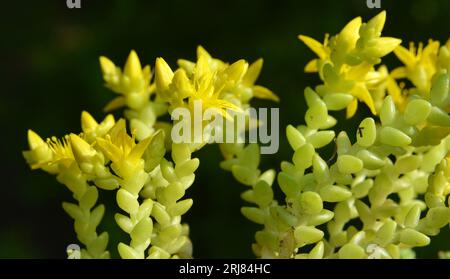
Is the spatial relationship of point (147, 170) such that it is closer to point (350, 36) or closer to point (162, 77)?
point (162, 77)

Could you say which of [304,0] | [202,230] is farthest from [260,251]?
[304,0]

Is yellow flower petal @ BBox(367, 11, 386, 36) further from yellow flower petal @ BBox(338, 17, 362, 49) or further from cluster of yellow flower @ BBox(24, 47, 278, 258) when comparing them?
cluster of yellow flower @ BBox(24, 47, 278, 258)

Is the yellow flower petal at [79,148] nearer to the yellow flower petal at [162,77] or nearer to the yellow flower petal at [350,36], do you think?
the yellow flower petal at [162,77]

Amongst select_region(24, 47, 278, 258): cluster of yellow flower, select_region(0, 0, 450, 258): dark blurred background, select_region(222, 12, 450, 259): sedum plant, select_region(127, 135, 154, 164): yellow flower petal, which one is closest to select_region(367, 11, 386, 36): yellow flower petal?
select_region(222, 12, 450, 259): sedum plant

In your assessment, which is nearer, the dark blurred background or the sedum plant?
the sedum plant

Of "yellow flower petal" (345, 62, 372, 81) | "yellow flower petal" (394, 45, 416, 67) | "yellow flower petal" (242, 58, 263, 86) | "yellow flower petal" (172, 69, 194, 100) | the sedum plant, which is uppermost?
"yellow flower petal" (394, 45, 416, 67)

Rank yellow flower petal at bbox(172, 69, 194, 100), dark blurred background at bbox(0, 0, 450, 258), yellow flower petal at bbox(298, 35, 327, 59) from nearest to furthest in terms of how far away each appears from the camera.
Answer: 1. yellow flower petal at bbox(172, 69, 194, 100)
2. yellow flower petal at bbox(298, 35, 327, 59)
3. dark blurred background at bbox(0, 0, 450, 258)

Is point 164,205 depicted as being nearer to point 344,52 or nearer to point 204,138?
point 204,138

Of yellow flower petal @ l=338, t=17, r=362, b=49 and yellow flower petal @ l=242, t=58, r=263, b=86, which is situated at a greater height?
yellow flower petal @ l=338, t=17, r=362, b=49

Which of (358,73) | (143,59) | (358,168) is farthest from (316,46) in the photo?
(143,59)
